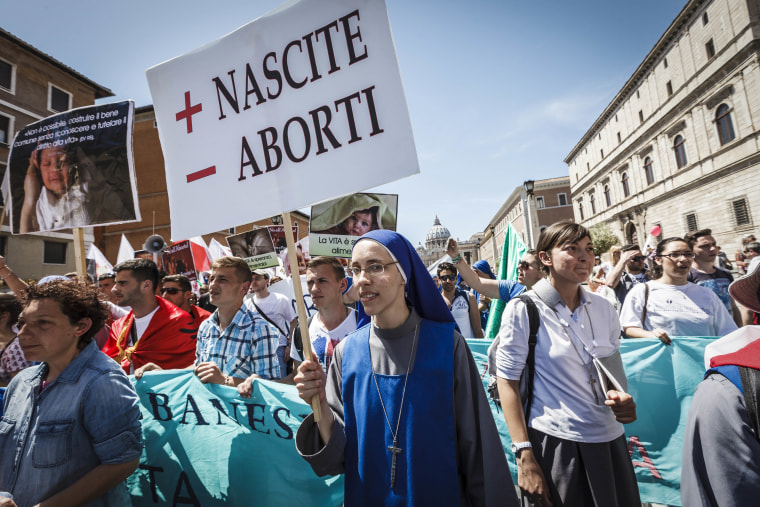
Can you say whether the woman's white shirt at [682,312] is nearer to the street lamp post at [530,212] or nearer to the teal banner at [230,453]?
the teal banner at [230,453]

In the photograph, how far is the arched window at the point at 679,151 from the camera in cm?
3003

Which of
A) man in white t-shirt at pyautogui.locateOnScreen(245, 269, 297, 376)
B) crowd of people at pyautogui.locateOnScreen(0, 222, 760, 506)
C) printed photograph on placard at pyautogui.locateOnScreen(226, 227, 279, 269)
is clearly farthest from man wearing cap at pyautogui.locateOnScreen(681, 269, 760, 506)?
printed photograph on placard at pyautogui.locateOnScreen(226, 227, 279, 269)

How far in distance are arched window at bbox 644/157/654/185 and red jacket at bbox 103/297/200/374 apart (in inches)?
1652

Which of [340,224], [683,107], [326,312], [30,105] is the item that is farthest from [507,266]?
[683,107]

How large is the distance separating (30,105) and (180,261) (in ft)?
78.6

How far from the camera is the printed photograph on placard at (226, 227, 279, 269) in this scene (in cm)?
807

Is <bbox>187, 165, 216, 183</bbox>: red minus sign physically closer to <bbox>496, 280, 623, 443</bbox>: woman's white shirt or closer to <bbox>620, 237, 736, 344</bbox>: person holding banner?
<bbox>496, 280, 623, 443</bbox>: woman's white shirt

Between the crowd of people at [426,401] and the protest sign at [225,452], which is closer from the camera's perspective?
the crowd of people at [426,401]

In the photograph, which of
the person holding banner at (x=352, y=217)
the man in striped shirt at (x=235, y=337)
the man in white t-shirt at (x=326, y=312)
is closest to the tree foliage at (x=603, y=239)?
the person holding banner at (x=352, y=217)

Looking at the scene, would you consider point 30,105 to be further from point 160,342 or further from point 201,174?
point 201,174

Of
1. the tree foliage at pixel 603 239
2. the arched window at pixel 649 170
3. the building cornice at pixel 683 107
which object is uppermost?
the building cornice at pixel 683 107

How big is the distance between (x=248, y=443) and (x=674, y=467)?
132 inches

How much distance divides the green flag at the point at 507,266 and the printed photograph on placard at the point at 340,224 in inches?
78.3

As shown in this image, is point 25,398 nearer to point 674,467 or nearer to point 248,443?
point 248,443
